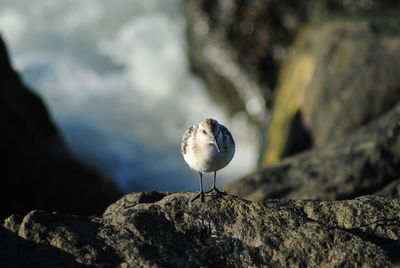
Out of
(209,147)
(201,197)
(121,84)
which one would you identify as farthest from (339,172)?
(121,84)

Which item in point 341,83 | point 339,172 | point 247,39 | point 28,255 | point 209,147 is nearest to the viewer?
point 28,255

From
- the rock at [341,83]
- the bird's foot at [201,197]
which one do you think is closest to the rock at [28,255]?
the bird's foot at [201,197]

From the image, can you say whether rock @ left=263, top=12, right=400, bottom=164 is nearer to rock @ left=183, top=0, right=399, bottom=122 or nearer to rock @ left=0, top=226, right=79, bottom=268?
rock @ left=183, top=0, right=399, bottom=122

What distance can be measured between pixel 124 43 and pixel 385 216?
19974 mm

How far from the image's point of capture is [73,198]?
11.6 meters

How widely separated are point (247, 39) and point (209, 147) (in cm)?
1237

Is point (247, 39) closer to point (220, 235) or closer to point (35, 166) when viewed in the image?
point (35, 166)

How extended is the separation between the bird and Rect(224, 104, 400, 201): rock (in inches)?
91.1

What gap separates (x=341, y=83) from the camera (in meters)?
12.6

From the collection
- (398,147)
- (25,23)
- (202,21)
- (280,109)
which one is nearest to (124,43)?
(25,23)

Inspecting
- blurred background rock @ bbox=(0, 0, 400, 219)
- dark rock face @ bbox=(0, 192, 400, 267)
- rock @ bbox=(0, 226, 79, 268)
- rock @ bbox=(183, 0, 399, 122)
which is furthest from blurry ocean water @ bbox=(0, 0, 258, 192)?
rock @ bbox=(0, 226, 79, 268)

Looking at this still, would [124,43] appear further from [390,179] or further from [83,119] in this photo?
[390,179]

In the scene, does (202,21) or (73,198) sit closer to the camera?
(73,198)

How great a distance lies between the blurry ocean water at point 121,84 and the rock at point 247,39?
1179 mm
